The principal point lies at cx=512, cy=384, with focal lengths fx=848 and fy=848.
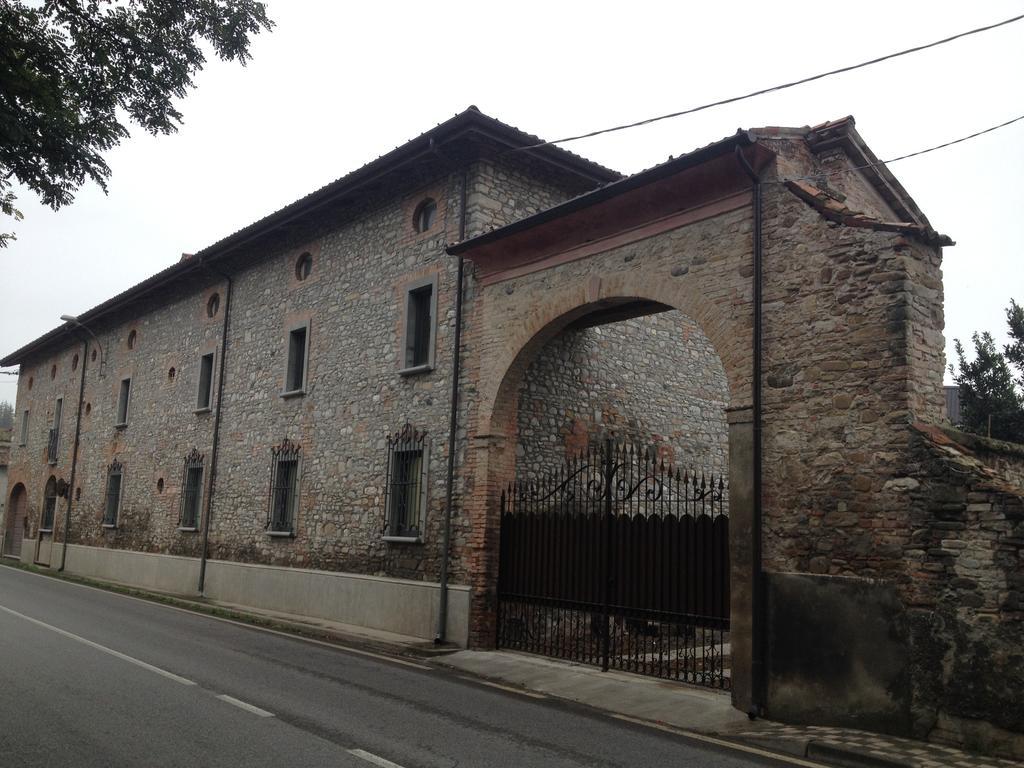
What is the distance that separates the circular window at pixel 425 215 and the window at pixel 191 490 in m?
9.28

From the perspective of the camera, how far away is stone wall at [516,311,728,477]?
1304 cm

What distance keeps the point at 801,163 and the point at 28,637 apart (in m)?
11.2

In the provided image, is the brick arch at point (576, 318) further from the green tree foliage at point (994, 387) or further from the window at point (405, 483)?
the green tree foliage at point (994, 387)

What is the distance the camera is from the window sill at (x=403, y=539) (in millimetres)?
12992

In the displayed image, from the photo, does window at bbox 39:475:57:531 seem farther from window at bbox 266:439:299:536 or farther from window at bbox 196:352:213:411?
window at bbox 266:439:299:536

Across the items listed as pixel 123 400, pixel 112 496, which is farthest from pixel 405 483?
pixel 123 400

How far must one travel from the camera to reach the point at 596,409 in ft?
45.5

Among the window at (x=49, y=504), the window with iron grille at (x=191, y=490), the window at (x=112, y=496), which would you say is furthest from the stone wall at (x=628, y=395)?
the window at (x=49, y=504)

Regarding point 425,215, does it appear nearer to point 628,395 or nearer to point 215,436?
point 628,395

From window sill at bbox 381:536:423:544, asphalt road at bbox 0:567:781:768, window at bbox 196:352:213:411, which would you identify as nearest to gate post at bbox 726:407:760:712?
asphalt road at bbox 0:567:781:768

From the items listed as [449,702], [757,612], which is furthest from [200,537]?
[757,612]

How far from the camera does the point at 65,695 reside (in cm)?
761

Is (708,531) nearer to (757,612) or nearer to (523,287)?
(757,612)

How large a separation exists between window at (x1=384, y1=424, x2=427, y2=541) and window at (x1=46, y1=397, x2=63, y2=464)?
2116 centimetres
